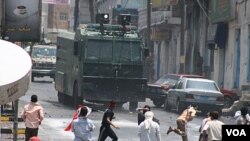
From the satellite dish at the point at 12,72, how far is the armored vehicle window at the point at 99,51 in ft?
74.9

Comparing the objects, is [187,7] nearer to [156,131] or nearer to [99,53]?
[99,53]

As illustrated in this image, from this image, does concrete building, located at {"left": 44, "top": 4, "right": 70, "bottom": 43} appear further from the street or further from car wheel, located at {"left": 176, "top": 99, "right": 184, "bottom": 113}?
car wheel, located at {"left": 176, "top": 99, "right": 184, "bottom": 113}

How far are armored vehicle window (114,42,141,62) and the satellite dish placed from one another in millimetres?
23061

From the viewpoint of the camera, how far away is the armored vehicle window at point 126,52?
3167cm

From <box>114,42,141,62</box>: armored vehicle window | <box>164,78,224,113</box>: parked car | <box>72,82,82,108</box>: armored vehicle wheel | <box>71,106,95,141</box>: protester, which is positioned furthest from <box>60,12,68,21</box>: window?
<box>71,106,95,141</box>: protester

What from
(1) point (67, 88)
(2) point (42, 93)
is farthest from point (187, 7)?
(1) point (67, 88)

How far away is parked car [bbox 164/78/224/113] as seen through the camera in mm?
32438

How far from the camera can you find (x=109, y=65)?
31.8m

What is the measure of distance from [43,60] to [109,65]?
23872mm

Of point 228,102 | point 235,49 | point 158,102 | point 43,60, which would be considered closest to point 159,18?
point 43,60

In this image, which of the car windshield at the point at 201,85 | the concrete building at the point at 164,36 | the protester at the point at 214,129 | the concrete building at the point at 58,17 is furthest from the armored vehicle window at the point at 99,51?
the concrete building at the point at 58,17

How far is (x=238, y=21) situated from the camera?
47.2 metres

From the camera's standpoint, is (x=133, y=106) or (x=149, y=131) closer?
(x=149, y=131)

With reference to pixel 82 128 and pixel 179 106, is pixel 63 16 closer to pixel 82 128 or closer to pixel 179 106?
pixel 179 106
